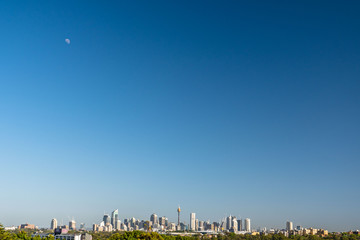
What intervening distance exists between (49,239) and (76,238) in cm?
1148

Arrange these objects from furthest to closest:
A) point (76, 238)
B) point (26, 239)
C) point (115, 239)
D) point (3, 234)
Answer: point (115, 239), point (76, 238), point (26, 239), point (3, 234)

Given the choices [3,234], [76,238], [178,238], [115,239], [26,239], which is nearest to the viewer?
[3,234]

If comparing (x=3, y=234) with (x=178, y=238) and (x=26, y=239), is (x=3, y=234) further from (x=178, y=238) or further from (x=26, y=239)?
(x=178, y=238)

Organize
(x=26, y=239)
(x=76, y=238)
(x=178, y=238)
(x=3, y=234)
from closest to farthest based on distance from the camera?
(x=3, y=234), (x=26, y=239), (x=76, y=238), (x=178, y=238)

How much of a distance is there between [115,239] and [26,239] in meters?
32.6

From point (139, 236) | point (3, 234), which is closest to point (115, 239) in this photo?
point (139, 236)

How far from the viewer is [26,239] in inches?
4274

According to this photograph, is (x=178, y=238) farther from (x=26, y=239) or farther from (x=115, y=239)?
(x=26, y=239)

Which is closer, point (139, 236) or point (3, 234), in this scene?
point (3, 234)

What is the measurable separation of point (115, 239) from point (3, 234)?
43.6 meters

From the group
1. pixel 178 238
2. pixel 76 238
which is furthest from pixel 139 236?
pixel 178 238

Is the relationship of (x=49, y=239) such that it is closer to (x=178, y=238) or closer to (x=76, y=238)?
(x=76, y=238)

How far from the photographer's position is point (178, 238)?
16950 centimetres

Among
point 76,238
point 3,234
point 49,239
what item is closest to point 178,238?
point 76,238
